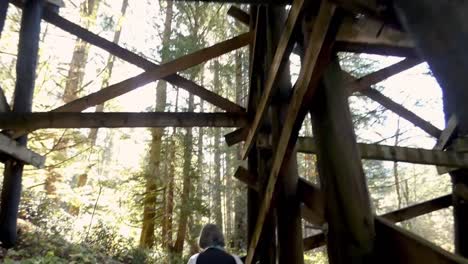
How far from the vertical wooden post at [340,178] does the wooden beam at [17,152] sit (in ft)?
13.7

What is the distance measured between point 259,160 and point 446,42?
3.21 meters

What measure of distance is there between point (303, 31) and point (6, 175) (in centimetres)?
445

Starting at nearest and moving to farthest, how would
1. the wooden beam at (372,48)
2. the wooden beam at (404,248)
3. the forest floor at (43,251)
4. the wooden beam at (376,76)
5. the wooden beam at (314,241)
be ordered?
the wooden beam at (404,248), the wooden beam at (372,48), the wooden beam at (314,241), the wooden beam at (376,76), the forest floor at (43,251)

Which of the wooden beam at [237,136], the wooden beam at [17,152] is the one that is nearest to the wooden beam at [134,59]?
the wooden beam at [237,136]

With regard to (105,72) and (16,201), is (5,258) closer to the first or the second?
(16,201)

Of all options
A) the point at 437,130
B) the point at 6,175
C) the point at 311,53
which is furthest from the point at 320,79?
the point at 6,175

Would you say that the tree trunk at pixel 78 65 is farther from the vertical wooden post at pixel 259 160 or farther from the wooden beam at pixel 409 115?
the wooden beam at pixel 409 115

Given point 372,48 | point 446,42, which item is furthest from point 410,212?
point 446,42

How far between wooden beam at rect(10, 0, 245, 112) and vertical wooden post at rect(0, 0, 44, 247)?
1.00 ft

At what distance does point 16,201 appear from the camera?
5.21 metres

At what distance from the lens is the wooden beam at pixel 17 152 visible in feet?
15.7

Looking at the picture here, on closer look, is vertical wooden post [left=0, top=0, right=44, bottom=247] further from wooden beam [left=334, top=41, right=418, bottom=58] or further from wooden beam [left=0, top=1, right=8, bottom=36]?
wooden beam [left=334, top=41, right=418, bottom=58]

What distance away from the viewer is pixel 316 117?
216 cm

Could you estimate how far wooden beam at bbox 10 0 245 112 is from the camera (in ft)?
16.6
